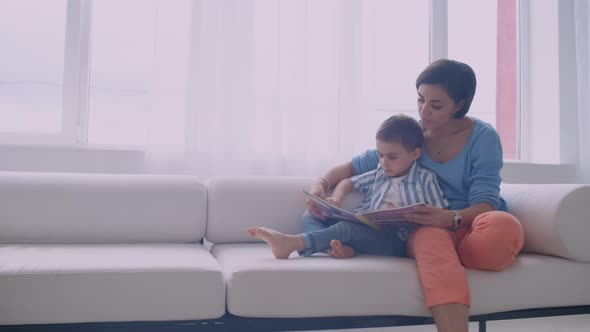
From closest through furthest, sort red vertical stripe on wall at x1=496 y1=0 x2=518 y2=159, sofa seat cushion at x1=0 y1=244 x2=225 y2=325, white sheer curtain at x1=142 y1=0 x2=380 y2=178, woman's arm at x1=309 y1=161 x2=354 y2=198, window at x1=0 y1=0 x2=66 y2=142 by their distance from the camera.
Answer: sofa seat cushion at x1=0 y1=244 x2=225 y2=325, woman's arm at x1=309 y1=161 x2=354 y2=198, white sheer curtain at x1=142 y1=0 x2=380 y2=178, window at x1=0 y1=0 x2=66 y2=142, red vertical stripe on wall at x1=496 y1=0 x2=518 y2=159

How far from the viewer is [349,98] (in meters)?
2.60

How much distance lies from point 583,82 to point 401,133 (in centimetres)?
183

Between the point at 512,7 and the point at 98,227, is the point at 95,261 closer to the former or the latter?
the point at 98,227

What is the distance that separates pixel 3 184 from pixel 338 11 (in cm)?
167

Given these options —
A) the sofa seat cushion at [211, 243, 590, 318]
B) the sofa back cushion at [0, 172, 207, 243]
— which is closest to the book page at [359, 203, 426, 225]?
the sofa seat cushion at [211, 243, 590, 318]

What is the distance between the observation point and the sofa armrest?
1.65m

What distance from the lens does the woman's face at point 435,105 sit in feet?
6.10

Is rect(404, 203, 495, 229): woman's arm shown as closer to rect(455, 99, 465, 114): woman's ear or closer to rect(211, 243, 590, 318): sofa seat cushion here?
rect(211, 243, 590, 318): sofa seat cushion

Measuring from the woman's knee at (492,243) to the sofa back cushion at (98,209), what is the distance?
3.26 ft

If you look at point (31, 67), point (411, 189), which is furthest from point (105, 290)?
point (31, 67)

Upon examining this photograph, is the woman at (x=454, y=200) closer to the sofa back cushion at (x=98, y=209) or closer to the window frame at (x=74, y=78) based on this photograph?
the sofa back cushion at (x=98, y=209)

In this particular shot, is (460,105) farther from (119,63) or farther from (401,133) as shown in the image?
(119,63)

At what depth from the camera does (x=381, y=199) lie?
6.08 ft

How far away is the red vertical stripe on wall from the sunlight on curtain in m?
1.08
